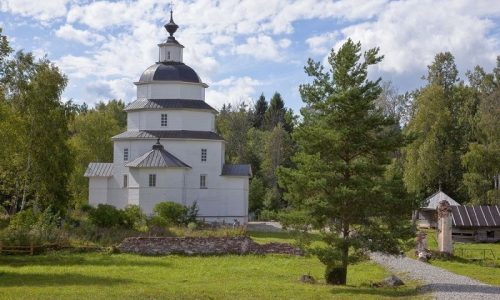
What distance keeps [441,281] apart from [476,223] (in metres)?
23.0

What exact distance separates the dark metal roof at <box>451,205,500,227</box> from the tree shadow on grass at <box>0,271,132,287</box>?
93.6 ft

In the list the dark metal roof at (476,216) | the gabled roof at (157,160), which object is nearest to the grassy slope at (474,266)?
the dark metal roof at (476,216)

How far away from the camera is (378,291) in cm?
1823

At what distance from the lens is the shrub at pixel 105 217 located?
32812 mm

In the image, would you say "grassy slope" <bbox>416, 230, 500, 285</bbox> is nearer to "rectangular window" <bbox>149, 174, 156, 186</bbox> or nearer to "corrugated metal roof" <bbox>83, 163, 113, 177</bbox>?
"rectangular window" <bbox>149, 174, 156, 186</bbox>

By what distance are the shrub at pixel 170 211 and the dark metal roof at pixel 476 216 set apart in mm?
17579

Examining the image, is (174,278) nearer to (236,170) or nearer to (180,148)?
(180,148)

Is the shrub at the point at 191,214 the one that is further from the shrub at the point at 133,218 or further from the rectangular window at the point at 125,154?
the rectangular window at the point at 125,154

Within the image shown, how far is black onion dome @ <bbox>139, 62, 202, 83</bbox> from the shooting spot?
1825 inches

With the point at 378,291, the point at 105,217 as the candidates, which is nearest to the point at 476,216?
the point at 105,217

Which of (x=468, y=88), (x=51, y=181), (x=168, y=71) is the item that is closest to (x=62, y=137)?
(x=51, y=181)

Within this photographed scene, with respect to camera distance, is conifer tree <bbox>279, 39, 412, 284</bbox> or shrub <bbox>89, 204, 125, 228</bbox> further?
shrub <bbox>89, 204, 125, 228</bbox>

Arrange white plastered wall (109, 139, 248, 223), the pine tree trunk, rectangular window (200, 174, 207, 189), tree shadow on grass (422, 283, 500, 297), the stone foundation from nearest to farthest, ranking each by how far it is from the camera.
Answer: tree shadow on grass (422, 283, 500, 297)
the pine tree trunk
the stone foundation
white plastered wall (109, 139, 248, 223)
rectangular window (200, 174, 207, 189)

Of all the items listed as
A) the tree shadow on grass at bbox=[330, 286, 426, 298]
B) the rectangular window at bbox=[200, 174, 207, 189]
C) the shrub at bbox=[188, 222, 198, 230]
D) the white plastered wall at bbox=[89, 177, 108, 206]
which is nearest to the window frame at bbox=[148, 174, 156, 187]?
the rectangular window at bbox=[200, 174, 207, 189]
